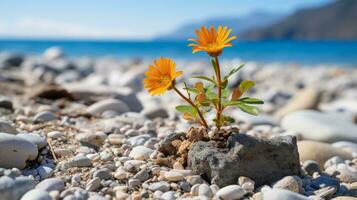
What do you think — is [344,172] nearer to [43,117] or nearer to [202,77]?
[202,77]

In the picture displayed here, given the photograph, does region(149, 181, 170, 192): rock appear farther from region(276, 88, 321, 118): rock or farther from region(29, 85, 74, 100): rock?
region(276, 88, 321, 118): rock

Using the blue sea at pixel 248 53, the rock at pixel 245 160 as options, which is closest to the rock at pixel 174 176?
the rock at pixel 245 160

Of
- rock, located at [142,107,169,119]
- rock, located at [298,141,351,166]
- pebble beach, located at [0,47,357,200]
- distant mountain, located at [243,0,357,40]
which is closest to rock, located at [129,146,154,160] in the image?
pebble beach, located at [0,47,357,200]

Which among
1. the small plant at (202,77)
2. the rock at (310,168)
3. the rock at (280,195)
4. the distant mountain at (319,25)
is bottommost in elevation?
the rock at (310,168)

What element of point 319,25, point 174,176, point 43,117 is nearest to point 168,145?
point 174,176

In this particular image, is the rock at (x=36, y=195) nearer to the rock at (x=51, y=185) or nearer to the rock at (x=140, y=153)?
the rock at (x=51, y=185)
